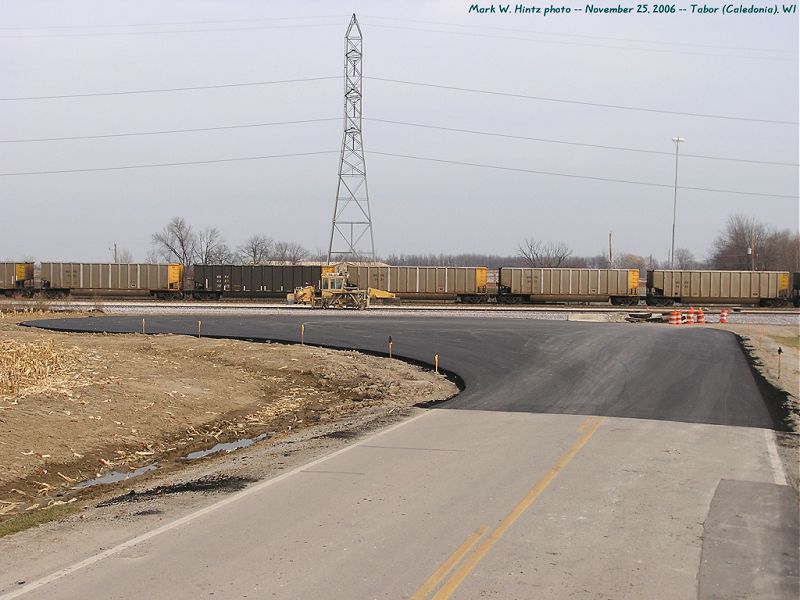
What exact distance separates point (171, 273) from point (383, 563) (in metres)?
62.0

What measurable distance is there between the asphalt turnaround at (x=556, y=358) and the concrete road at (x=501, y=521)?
348mm

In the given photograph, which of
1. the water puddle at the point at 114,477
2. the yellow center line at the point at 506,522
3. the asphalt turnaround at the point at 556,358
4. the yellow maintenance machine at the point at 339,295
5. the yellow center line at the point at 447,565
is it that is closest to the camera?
the yellow center line at the point at 447,565

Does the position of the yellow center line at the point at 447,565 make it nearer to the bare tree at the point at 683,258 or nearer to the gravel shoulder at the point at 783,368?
the gravel shoulder at the point at 783,368

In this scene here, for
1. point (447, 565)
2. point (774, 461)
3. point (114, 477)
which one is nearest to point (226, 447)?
point (114, 477)

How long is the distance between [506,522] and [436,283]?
55969 mm

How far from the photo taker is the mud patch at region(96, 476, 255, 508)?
32.7ft

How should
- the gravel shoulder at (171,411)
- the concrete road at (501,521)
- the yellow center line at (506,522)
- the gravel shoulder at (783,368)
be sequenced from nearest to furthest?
the yellow center line at (506,522) → the concrete road at (501,521) → the gravel shoulder at (171,411) → the gravel shoulder at (783,368)

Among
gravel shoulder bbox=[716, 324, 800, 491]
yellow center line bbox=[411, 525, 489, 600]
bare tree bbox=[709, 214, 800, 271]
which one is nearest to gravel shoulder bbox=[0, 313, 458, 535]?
yellow center line bbox=[411, 525, 489, 600]

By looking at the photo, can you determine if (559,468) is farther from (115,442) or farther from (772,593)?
(115,442)

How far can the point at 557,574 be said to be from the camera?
6.99 meters

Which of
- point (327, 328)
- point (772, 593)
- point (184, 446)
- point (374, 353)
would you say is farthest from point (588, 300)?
point (772, 593)

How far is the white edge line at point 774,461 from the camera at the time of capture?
427 inches

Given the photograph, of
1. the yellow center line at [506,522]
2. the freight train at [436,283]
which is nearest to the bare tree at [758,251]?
the freight train at [436,283]

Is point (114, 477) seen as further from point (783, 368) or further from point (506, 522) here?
point (783, 368)
